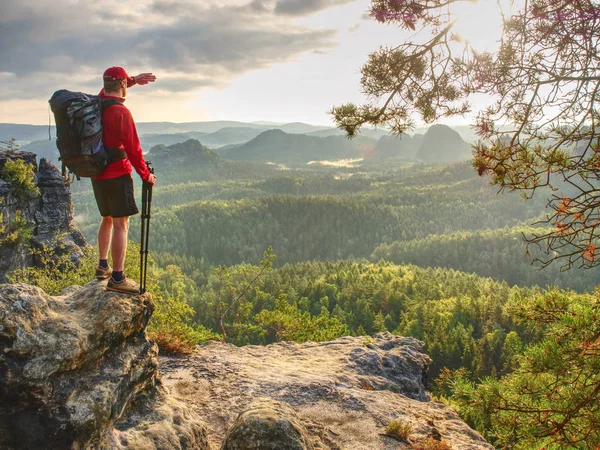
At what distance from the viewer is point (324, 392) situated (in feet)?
40.3

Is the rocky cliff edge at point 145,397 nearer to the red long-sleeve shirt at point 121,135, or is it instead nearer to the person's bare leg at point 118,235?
the person's bare leg at point 118,235

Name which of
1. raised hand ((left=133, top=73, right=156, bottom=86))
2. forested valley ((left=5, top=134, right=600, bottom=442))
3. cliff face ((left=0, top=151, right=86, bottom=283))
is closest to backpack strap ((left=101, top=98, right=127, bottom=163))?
raised hand ((left=133, top=73, right=156, bottom=86))

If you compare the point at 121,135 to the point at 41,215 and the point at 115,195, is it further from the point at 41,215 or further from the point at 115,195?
the point at 41,215

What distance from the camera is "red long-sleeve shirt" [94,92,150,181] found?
739cm

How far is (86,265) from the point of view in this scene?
26.8 metres

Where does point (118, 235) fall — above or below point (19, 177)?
below

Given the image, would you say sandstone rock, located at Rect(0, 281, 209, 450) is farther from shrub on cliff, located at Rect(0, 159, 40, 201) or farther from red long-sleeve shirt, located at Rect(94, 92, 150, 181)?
shrub on cliff, located at Rect(0, 159, 40, 201)

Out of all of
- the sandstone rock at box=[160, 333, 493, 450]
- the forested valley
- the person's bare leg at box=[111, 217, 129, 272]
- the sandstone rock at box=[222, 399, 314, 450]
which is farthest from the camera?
the forested valley

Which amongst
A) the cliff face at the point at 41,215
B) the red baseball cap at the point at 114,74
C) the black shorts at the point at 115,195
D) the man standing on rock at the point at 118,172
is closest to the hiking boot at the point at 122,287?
the man standing on rock at the point at 118,172

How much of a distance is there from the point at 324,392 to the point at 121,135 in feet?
30.4

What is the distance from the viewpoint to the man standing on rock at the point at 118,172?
24.3 ft

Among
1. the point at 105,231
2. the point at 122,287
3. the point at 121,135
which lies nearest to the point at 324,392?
the point at 122,287

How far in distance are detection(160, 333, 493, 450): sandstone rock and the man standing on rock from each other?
412 cm

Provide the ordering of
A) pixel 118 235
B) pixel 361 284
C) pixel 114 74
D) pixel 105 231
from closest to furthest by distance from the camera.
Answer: pixel 114 74 < pixel 118 235 < pixel 105 231 < pixel 361 284
